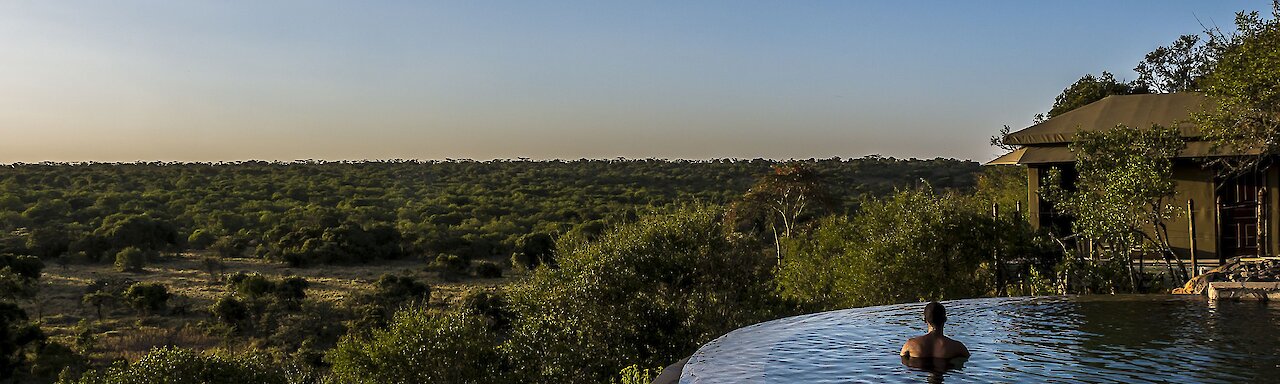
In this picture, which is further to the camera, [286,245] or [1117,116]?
[286,245]

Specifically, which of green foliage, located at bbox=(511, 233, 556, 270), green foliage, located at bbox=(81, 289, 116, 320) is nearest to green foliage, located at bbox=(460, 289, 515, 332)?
green foliage, located at bbox=(511, 233, 556, 270)

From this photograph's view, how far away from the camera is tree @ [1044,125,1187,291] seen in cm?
1697

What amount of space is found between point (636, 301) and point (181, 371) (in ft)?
26.5

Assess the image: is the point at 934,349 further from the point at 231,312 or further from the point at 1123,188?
the point at 231,312

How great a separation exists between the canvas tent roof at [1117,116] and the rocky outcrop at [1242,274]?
24.0 ft

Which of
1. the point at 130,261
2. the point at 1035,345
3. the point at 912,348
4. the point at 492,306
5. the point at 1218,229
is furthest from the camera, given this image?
the point at 130,261

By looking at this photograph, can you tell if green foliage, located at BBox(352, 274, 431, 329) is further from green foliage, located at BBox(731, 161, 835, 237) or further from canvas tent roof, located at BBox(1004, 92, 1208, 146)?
canvas tent roof, located at BBox(1004, 92, 1208, 146)

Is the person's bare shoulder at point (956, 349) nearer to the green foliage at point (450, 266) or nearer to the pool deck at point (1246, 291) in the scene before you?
the pool deck at point (1246, 291)

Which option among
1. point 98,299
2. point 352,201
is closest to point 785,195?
point 98,299

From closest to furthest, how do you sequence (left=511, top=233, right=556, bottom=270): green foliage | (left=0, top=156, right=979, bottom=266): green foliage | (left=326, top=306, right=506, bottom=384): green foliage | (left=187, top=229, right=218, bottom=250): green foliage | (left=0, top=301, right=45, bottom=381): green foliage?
(left=326, top=306, right=506, bottom=384): green foliage
(left=0, top=301, right=45, bottom=381): green foliage
(left=511, top=233, right=556, bottom=270): green foliage
(left=0, top=156, right=979, bottom=266): green foliage
(left=187, top=229, right=218, bottom=250): green foliage

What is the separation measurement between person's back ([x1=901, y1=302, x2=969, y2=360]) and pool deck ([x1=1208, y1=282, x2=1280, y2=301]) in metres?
5.43

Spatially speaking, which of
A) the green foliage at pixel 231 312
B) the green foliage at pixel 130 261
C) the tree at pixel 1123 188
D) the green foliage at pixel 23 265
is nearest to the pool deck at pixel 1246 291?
the tree at pixel 1123 188

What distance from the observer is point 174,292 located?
124ft

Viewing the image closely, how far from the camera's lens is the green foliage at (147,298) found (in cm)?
3356
